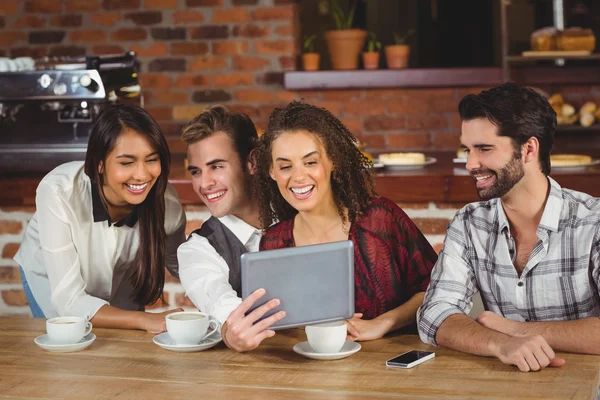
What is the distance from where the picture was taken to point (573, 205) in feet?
7.00

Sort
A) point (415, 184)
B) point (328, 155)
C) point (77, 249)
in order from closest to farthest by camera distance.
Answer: point (328, 155)
point (77, 249)
point (415, 184)

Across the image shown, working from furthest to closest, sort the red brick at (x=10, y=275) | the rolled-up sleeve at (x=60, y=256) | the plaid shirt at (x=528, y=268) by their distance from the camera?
the red brick at (x=10, y=275), the rolled-up sleeve at (x=60, y=256), the plaid shirt at (x=528, y=268)

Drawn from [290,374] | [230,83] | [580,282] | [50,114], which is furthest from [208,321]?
[230,83]

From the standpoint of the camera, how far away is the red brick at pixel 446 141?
488 centimetres

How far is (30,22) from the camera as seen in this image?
5043mm

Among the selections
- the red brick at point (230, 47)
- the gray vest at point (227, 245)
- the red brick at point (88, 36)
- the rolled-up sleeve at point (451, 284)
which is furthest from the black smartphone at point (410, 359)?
the red brick at point (88, 36)

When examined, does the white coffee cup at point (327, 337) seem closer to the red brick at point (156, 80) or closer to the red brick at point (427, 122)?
the red brick at point (427, 122)

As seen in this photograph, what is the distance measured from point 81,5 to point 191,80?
29.1 inches

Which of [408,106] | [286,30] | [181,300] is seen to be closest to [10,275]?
[181,300]

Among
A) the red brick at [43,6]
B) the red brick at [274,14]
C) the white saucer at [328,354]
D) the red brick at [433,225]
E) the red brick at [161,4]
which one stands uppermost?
the red brick at [43,6]

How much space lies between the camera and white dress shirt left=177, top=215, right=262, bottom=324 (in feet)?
7.12

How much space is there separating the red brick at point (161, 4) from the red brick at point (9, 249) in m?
1.83

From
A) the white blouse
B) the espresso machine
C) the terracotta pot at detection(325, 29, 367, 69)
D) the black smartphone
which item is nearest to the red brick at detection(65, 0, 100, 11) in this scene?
the terracotta pot at detection(325, 29, 367, 69)

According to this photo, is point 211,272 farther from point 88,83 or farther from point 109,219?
point 88,83
